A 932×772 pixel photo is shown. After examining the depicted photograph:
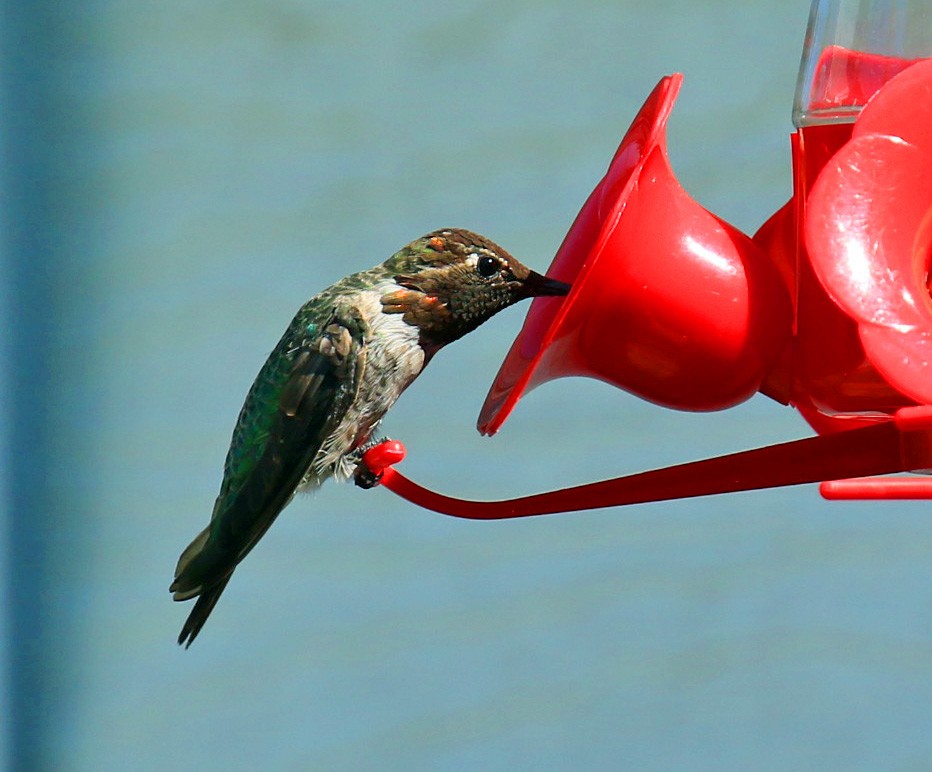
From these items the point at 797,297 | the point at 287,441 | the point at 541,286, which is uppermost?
the point at 797,297

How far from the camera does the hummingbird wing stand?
7.97 feet

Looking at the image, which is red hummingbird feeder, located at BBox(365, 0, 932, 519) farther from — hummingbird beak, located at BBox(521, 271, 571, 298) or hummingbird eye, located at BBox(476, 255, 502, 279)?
hummingbird eye, located at BBox(476, 255, 502, 279)

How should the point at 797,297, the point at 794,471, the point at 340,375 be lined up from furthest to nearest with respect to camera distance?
the point at 340,375
the point at 797,297
the point at 794,471

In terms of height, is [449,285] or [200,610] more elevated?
[449,285]

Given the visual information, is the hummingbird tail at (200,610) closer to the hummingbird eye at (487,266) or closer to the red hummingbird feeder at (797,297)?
the red hummingbird feeder at (797,297)

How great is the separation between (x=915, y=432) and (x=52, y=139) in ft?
9.61

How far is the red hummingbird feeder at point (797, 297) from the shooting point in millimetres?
1441

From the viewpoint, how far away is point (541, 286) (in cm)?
220

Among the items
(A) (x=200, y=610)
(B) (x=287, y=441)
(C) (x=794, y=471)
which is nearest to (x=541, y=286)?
(B) (x=287, y=441)

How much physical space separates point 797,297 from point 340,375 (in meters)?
1.04

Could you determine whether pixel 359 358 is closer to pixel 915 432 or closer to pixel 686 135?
pixel 915 432

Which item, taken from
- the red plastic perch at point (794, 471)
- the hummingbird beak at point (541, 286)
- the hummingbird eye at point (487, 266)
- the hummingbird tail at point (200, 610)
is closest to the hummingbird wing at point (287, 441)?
the hummingbird tail at point (200, 610)

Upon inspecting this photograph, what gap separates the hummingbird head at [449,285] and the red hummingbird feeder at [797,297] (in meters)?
0.36

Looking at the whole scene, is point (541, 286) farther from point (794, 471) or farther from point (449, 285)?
point (794, 471)
